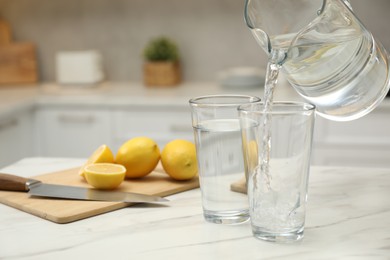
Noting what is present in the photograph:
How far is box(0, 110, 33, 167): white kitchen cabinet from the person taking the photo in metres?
2.76

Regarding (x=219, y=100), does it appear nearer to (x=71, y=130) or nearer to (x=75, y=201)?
(x=75, y=201)

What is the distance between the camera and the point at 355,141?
2.68 metres

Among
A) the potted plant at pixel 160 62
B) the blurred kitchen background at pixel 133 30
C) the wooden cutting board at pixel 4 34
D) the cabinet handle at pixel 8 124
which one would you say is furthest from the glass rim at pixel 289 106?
the wooden cutting board at pixel 4 34

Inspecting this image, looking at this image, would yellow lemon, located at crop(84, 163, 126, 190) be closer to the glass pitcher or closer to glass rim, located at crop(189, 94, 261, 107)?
glass rim, located at crop(189, 94, 261, 107)

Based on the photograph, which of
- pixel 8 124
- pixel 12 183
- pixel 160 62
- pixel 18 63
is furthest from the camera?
pixel 18 63

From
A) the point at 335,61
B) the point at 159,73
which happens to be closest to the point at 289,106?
the point at 335,61

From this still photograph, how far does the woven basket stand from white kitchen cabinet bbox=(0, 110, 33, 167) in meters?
0.59

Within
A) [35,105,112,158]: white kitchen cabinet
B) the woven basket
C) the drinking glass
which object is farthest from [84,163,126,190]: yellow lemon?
the woven basket

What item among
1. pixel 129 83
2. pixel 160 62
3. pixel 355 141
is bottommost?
pixel 355 141

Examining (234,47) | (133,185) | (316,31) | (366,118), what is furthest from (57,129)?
(316,31)

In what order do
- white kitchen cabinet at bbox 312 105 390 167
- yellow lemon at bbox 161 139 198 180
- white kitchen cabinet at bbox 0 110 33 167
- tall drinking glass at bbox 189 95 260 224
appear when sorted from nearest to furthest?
tall drinking glass at bbox 189 95 260 224, yellow lemon at bbox 161 139 198 180, white kitchen cabinet at bbox 312 105 390 167, white kitchen cabinet at bbox 0 110 33 167

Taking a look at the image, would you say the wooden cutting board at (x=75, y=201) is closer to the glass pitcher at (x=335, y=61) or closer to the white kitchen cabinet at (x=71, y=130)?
the glass pitcher at (x=335, y=61)

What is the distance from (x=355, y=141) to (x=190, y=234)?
1.73 m

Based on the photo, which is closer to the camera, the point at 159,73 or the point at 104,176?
the point at 104,176
